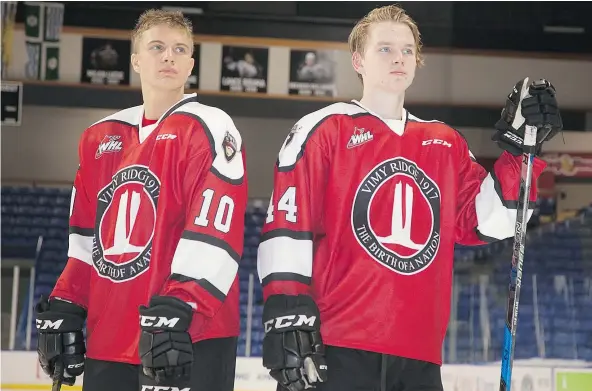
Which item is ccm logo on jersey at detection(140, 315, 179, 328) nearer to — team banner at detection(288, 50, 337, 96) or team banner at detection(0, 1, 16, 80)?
team banner at detection(0, 1, 16, 80)

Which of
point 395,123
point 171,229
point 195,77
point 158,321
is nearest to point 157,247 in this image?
point 171,229

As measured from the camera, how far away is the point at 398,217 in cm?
208

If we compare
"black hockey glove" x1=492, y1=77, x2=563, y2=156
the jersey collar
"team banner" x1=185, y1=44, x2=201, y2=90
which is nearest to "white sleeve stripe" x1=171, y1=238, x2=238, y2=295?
the jersey collar

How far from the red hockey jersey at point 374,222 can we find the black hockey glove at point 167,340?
0.23 metres

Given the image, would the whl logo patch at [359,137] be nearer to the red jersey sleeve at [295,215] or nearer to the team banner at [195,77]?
the red jersey sleeve at [295,215]

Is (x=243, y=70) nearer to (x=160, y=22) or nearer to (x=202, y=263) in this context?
(x=160, y=22)

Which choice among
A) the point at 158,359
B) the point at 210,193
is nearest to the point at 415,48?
the point at 210,193

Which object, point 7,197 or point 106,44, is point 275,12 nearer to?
point 106,44

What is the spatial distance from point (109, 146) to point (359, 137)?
1.98 ft

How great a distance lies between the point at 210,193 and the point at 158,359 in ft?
1.21

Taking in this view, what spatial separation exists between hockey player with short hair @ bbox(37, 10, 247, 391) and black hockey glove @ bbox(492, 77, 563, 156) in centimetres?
62

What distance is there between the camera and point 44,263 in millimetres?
6652

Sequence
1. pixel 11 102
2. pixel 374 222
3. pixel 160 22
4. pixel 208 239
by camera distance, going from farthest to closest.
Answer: pixel 11 102 < pixel 160 22 < pixel 374 222 < pixel 208 239

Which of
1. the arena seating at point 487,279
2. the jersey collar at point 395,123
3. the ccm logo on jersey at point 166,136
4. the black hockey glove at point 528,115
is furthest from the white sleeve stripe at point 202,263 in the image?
the arena seating at point 487,279
